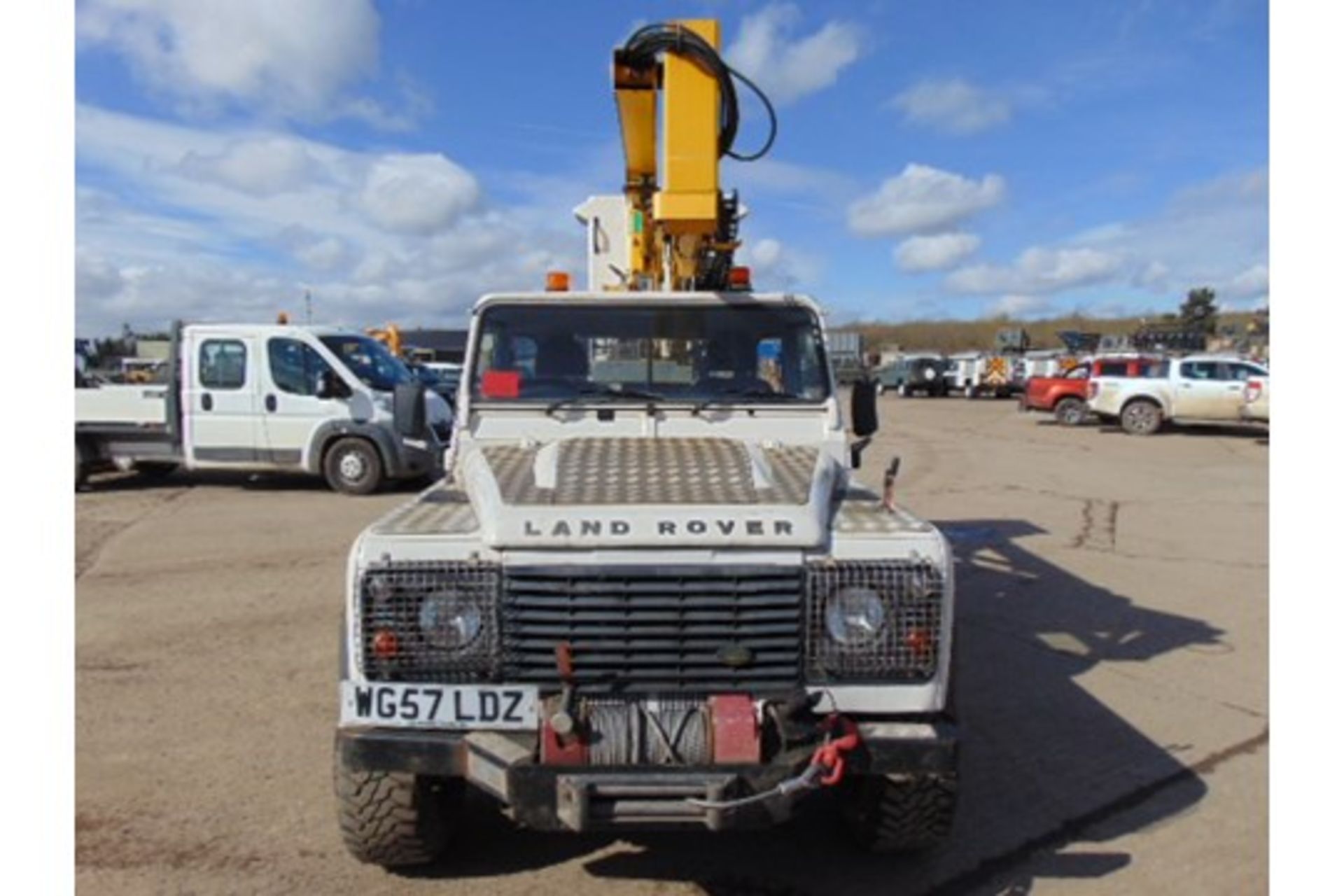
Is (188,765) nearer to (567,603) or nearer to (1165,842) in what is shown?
(567,603)

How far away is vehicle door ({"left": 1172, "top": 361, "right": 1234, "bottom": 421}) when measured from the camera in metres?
21.6

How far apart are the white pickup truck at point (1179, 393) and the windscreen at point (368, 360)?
53.4 feet

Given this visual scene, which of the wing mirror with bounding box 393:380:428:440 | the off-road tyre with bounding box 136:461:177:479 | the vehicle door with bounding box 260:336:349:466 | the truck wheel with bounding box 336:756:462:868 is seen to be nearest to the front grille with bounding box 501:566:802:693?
the truck wheel with bounding box 336:756:462:868

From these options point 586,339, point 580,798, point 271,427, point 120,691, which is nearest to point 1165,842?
point 580,798

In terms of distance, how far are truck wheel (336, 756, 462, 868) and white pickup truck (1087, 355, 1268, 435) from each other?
21.7 m

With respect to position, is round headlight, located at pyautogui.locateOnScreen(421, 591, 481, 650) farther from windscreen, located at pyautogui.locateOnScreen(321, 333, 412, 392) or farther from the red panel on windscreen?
windscreen, located at pyautogui.locateOnScreen(321, 333, 412, 392)

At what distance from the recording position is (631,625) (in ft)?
10.6

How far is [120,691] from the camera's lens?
543cm

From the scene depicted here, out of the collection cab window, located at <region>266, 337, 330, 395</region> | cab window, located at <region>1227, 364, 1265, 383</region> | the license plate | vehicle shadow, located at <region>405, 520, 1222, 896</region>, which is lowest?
vehicle shadow, located at <region>405, 520, 1222, 896</region>

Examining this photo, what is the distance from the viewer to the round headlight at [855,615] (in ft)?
10.8

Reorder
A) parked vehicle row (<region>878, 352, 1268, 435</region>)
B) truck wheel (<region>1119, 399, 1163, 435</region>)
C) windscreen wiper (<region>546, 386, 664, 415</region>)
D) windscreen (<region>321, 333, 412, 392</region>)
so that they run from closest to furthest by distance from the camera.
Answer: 1. windscreen wiper (<region>546, 386, 664, 415</region>)
2. windscreen (<region>321, 333, 412, 392</region>)
3. parked vehicle row (<region>878, 352, 1268, 435</region>)
4. truck wheel (<region>1119, 399, 1163, 435</region>)

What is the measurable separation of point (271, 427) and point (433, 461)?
2.00m

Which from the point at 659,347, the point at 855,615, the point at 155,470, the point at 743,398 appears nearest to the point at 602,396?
the point at 659,347

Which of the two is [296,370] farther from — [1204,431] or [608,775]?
[1204,431]
